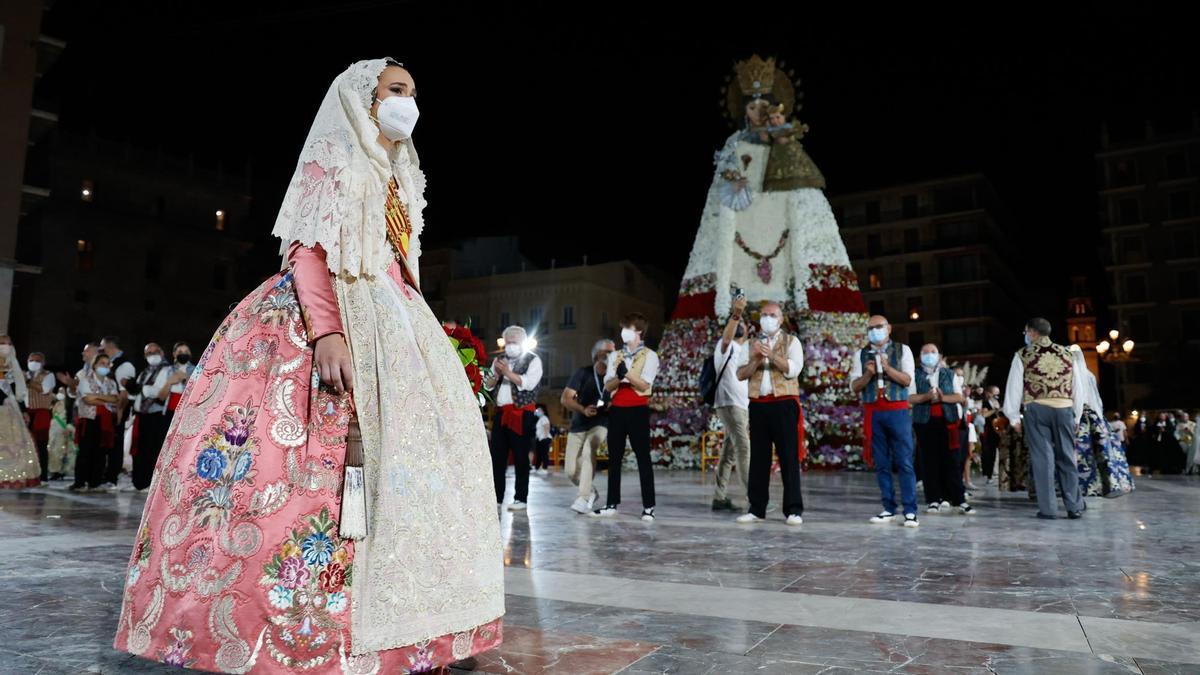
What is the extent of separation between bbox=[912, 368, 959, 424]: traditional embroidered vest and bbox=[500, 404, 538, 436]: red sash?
431 cm

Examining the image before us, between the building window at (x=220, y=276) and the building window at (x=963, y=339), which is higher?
the building window at (x=220, y=276)

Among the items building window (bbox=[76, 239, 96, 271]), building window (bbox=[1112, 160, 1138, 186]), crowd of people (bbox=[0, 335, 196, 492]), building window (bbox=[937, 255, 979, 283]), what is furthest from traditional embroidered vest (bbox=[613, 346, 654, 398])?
building window (bbox=[1112, 160, 1138, 186])

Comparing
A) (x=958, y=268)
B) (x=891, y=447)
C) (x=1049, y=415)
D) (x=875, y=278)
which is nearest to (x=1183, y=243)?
(x=958, y=268)

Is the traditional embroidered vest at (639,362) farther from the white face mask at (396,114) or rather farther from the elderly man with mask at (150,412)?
the elderly man with mask at (150,412)

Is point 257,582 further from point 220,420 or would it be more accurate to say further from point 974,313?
point 974,313

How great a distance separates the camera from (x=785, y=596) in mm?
4031

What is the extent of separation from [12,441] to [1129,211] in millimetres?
58184

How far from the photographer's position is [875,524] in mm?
7402

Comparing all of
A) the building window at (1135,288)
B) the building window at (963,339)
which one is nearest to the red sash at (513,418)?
the building window at (963,339)

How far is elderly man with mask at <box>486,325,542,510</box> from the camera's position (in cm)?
881

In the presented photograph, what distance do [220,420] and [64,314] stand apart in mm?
39127

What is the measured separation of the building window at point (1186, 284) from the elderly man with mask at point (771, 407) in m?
52.2

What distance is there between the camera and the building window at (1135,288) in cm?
5066

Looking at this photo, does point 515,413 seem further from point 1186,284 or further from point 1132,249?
point 1132,249
